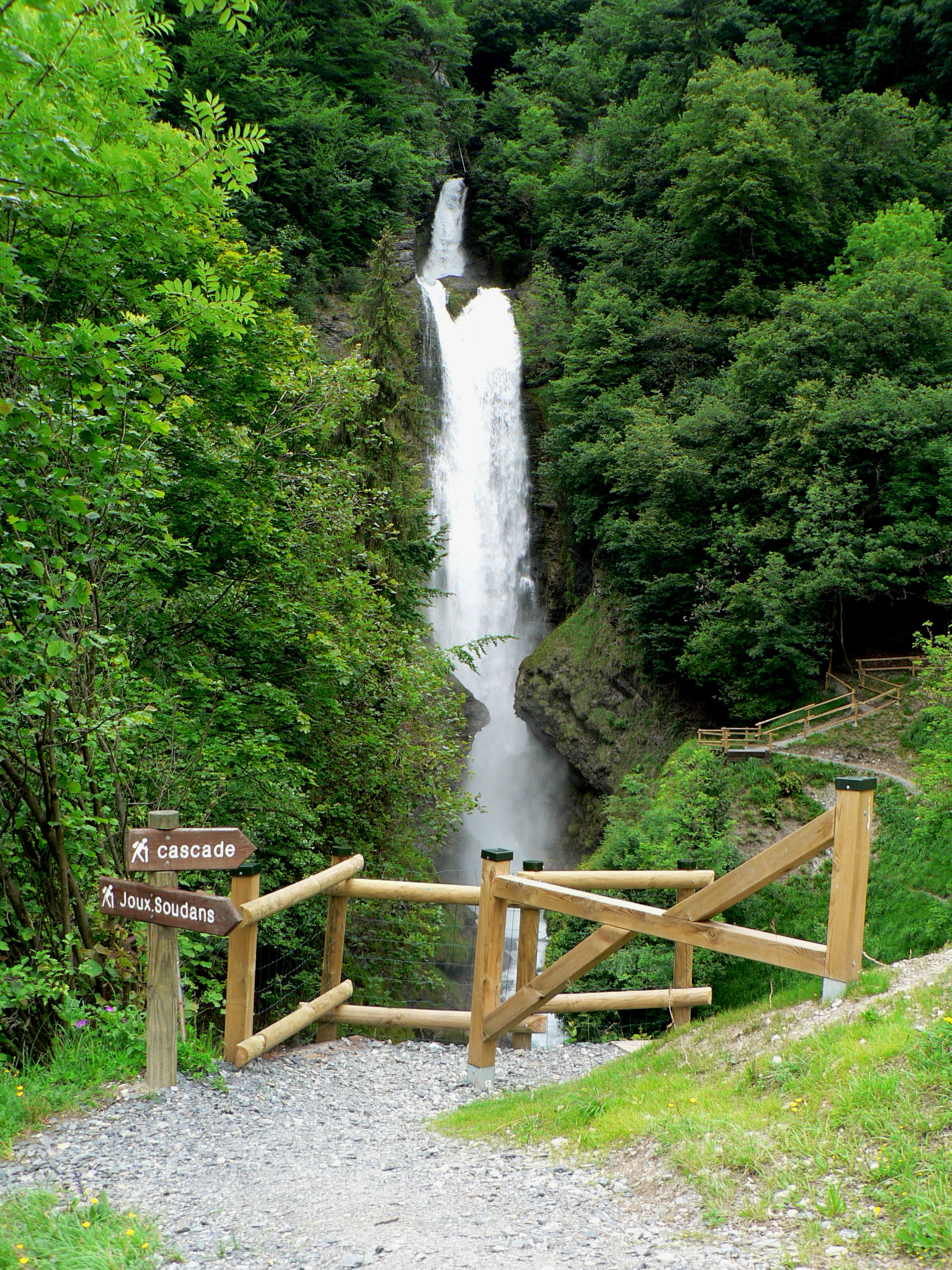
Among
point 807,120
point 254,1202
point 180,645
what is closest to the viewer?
point 254,1202

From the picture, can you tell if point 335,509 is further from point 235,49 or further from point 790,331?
point 235,49

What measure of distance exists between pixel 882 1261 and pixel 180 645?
24.7 ft

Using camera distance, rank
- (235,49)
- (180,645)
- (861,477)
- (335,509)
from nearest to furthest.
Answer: (180,645) < (335,509) < (861,477) < (235,49)

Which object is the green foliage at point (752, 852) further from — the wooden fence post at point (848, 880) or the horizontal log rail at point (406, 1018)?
the wooden fence post at point (848, 880)

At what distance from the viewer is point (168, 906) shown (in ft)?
14.4

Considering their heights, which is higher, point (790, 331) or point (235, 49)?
point (235, 49)

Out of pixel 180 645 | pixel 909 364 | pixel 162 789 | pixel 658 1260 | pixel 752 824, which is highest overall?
pixel 909 364

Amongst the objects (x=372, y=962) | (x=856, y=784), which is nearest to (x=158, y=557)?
(x=856, y=784)

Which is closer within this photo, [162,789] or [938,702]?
[162,789]

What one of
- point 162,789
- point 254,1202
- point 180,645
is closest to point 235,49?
point 180,645

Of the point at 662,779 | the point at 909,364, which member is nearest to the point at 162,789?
the point at 662,779

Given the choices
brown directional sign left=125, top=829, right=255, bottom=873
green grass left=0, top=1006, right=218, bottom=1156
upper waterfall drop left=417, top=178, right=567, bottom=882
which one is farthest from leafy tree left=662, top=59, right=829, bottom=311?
green grass left=0, top=1006, right=218, bottom=1156

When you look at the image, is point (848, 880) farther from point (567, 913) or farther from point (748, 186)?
point (748, 186)

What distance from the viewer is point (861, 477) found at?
73.0 feet
